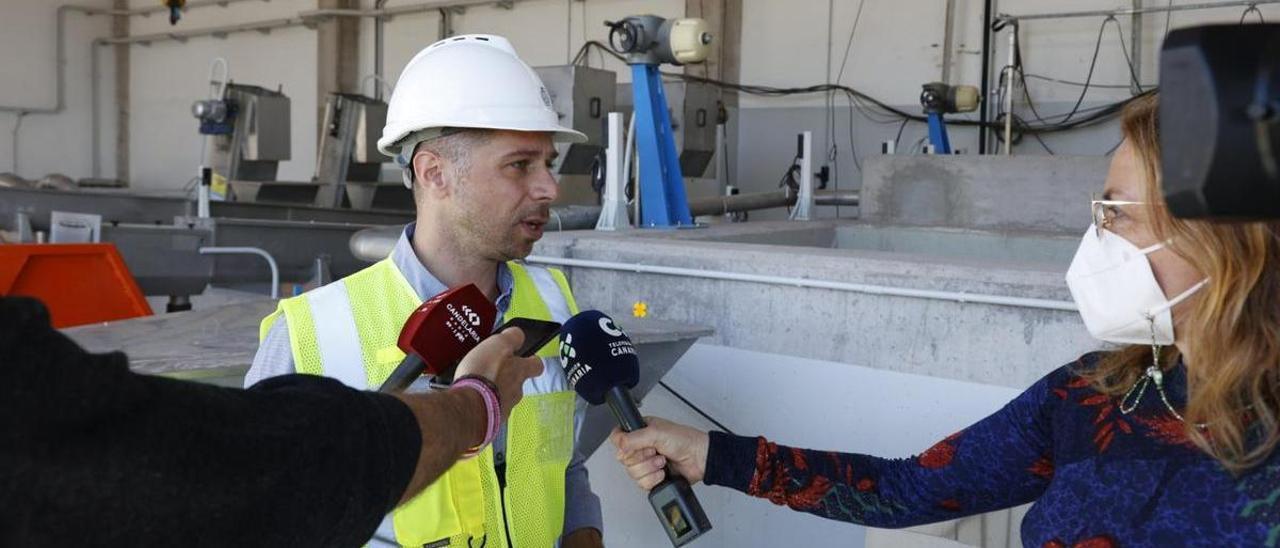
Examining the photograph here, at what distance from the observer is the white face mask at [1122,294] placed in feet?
4.87

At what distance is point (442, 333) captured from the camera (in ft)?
5.16

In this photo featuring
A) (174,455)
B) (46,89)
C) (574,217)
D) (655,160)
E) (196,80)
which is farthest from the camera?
(46,89)

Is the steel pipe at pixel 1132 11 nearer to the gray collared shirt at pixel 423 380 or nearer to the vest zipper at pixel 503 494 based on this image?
the gray collared shirt at pixel 423 380

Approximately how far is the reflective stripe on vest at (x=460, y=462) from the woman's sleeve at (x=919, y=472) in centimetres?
29

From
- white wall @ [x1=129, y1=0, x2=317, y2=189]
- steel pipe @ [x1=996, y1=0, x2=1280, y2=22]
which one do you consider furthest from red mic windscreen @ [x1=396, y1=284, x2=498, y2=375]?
white wall @ [x1=129, y1=0, x2=317, y2=189]

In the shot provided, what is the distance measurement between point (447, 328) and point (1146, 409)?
2.99ft

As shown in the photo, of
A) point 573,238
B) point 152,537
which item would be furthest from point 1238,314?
point 573,238

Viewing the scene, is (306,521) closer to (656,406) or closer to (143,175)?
(656,406)

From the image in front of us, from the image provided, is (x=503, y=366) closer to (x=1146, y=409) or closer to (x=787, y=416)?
(x=1146, y=409)

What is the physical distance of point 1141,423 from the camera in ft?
4.92

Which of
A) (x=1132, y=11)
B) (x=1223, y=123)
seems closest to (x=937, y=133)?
(x=1132, y=11)

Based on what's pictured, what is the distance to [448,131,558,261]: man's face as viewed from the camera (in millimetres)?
2088

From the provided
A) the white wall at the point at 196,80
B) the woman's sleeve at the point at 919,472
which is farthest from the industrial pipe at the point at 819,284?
the white wall at the point at 196,80

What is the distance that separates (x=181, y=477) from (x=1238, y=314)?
1.18m
